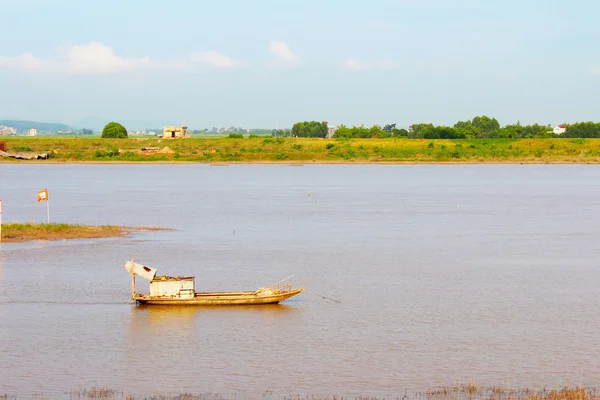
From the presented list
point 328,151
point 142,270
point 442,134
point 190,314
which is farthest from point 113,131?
point 190,314

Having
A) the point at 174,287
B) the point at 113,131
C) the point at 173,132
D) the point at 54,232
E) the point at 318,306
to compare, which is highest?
the point at 113,131

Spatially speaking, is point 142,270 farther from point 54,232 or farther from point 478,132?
point 478,132

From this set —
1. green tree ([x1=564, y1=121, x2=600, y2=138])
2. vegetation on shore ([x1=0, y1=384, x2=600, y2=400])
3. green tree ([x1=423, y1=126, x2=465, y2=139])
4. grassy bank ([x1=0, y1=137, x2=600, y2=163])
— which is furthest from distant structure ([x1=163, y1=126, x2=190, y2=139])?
vegetation on shore ([x1=0, y1=384, x2=600, y2=400])

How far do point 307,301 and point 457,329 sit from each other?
519 centimetres

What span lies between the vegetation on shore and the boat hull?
747 centimetres

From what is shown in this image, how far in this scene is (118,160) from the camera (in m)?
139

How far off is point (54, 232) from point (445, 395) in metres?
26.9

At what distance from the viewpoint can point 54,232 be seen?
40438 millimetres

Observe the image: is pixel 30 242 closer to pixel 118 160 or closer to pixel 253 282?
pixel 253 282

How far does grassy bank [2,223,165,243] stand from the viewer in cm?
3928

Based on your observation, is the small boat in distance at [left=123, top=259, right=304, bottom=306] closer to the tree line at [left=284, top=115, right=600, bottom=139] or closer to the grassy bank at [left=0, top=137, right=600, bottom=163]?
the grassy bank at [left=0, top=137, right=600, bottom=163]

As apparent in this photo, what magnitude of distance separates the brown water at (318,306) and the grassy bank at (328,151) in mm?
86001

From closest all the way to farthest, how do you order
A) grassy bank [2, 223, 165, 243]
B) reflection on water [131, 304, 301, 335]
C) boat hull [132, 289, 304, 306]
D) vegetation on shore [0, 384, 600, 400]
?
1. vegetation on shore [0, 384, 600, 400]
2. reflection on water [131, 304, 301, 335]
3. boat hull [132, 289, 304, 306]
4. grassy bank [2, 223, 165, 243]

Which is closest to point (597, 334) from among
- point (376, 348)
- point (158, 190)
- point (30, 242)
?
point (376, 348)
